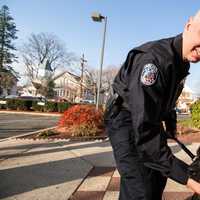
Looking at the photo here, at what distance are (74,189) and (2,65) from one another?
54408 mm

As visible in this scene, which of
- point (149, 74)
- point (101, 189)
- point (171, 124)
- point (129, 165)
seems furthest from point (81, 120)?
point (149, 74)

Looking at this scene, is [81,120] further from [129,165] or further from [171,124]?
[129,165]

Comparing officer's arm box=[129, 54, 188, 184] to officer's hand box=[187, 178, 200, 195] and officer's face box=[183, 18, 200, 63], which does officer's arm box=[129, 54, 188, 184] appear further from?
officer's face box=[183, 18, 200, 63]

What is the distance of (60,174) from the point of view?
5.89 metres

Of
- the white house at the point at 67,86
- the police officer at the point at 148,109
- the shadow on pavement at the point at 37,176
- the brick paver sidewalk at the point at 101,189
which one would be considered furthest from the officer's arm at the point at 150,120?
the white house at the point at 67,86

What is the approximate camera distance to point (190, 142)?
10.8 m

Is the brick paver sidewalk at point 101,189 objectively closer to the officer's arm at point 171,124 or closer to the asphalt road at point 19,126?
the officer's arm at point 171,124

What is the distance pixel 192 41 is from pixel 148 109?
0.39 meters

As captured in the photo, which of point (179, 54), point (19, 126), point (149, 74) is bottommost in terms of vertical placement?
point (19, 126)

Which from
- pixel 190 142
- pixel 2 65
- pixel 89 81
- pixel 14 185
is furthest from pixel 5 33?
pixel 14 185

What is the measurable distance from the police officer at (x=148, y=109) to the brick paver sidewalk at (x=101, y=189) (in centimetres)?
260

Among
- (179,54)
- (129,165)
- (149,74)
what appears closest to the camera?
(149,74)

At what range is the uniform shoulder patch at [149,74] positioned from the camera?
1.83m

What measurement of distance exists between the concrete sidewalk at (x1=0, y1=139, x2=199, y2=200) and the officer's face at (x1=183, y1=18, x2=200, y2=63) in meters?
3.15
